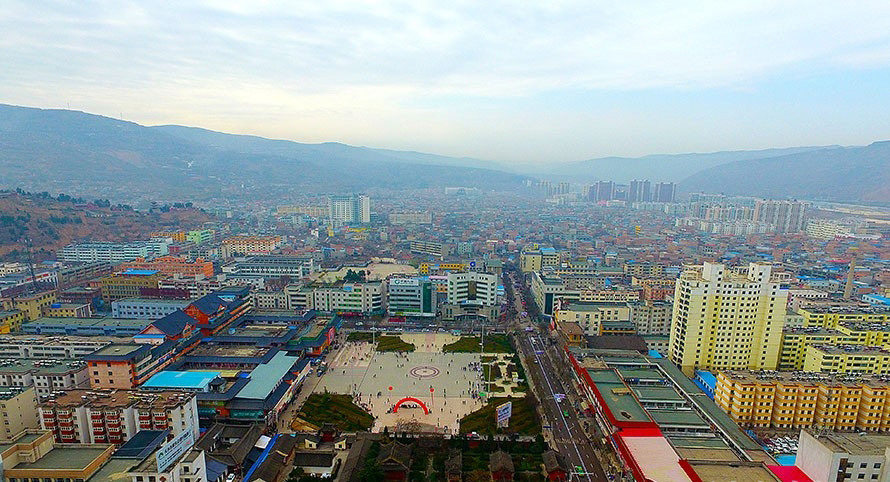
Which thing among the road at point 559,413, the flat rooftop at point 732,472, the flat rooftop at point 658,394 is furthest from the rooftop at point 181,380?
the flat rooftop at point 732,472

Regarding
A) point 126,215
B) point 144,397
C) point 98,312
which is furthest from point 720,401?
point 126,215

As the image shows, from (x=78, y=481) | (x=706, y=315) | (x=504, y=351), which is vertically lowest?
(x=504, y=351)

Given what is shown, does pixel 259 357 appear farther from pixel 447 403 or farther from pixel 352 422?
pixel 447 403

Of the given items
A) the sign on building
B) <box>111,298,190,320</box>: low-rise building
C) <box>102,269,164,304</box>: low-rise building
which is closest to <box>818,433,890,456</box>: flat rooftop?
the sign on building

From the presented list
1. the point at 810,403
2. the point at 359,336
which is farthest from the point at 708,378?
the point at 359,336

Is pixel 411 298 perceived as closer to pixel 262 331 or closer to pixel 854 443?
pixel 262 331

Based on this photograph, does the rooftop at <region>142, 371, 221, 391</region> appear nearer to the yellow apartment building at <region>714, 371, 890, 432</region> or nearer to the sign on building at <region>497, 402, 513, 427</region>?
the sign on building at <region>497, 402, 513, 427</region>
